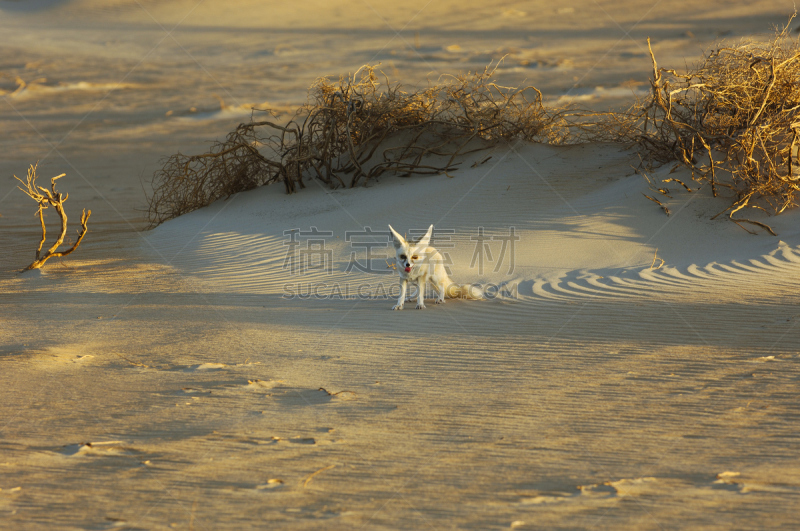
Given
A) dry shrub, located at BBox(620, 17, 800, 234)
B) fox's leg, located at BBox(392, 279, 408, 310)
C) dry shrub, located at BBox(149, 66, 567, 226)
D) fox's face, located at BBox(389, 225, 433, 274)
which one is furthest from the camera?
dry shrub, located at BBox(149, 66, 567, 226)

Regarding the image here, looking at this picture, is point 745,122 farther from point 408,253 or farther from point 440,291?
point 408,253

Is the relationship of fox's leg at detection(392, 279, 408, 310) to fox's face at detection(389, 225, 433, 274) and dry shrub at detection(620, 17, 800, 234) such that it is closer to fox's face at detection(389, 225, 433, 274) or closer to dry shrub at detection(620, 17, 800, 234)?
fox's face at detection(389, 225, 433, 274)

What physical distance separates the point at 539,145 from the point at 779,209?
499 centimetres

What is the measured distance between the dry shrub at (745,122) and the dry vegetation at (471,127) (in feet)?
0.07

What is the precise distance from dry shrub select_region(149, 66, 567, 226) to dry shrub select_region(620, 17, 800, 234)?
3.29m

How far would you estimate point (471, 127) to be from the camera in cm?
1330

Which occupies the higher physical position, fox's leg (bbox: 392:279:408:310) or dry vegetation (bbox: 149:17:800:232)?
dry vegetation (bbox: 149:17:800:232)

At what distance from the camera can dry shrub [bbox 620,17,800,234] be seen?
9227 mm

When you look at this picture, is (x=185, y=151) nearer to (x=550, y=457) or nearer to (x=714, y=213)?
(x=714, y=213)

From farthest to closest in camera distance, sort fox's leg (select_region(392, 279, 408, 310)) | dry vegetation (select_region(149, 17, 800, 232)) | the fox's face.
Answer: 1. dry vegetation (select_region(149, 17, 800, 232))
2. fox's leg (select_region(392, 279, 408, 310))
3. the fox's face

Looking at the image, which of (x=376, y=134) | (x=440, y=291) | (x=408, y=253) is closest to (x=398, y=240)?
(x=408, y=253)

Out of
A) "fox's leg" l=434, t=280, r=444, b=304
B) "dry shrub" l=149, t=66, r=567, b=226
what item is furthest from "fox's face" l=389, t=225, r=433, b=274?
"dry shrub" l=149, t=66, r=567, b=226

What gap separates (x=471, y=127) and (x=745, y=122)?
5.07 m

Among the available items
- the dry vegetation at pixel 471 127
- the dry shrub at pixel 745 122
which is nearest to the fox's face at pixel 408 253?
the dry shrub at pixel 745 122
